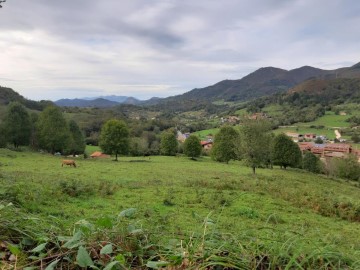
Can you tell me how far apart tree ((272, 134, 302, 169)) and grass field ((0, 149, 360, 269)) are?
3427 cm

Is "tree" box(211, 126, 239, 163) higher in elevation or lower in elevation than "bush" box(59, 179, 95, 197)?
lower

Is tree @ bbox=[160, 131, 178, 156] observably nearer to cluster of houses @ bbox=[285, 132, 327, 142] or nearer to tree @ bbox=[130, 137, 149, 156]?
tree @ bbox=[130, 137, 149, 156]

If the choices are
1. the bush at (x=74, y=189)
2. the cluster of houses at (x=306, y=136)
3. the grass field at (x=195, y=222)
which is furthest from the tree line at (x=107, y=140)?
the cluster of houses at (x=306, y=136)

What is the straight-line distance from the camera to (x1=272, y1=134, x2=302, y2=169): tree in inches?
2030

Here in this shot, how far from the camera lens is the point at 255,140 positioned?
35.1m

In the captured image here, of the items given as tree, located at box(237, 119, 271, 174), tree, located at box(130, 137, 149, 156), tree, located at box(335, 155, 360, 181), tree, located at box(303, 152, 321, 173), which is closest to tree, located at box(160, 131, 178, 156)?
tree, located at box(130, 137, 149, 156)

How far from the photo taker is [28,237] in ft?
9.18

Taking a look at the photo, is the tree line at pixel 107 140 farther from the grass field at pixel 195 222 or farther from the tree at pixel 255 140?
the grass field at pixel 195 222

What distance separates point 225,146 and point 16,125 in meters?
34.8

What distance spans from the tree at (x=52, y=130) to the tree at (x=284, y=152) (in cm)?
3536

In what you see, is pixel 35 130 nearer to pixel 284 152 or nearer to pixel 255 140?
pixel 255 140

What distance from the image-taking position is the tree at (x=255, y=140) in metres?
34.8

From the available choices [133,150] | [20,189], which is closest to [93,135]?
[133,150]

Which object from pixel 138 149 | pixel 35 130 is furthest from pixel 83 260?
pixel 138 149
